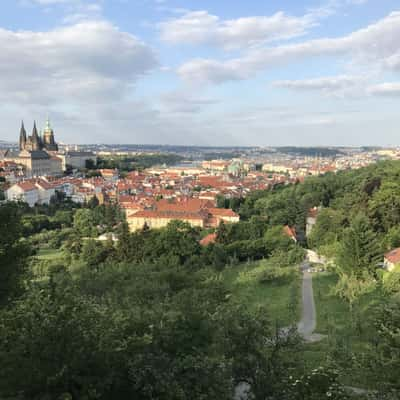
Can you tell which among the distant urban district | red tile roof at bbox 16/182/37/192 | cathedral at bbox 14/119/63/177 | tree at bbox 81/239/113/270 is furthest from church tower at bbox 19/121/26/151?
tree at bbox 81/239/113/270

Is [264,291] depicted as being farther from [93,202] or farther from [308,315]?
[93,202]

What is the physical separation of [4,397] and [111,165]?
121m

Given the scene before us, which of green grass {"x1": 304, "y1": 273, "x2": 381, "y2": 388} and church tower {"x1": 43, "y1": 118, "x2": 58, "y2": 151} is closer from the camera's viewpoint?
green grass {"x1": 304, "y1": 273, "x2": 381, "y2": 388}

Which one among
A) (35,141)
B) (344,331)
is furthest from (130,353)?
(35,141)

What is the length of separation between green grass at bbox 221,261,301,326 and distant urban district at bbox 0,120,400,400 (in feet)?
0.40

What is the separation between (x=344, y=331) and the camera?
61.6ft

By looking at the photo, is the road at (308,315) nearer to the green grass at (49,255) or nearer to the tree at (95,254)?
the tree at (95,254)

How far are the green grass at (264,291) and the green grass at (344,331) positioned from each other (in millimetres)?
1331

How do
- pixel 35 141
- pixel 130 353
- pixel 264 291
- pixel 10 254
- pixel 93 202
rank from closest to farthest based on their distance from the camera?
Result: 1. pixel 130 353
2. pixel 10 254
3. pixel 264 291
4. pixel 93 202
5. pixel 35 141

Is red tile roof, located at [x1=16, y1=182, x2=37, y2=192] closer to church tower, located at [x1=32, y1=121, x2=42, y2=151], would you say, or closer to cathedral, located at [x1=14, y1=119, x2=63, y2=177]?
cathedral, located at [x1=14, y1=119, x2=63, y2=177]

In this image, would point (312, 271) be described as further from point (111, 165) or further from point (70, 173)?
point (111, 165)

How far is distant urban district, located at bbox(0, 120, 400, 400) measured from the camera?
8.84 metres

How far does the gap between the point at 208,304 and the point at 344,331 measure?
7611mm

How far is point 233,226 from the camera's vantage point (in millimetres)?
41500
